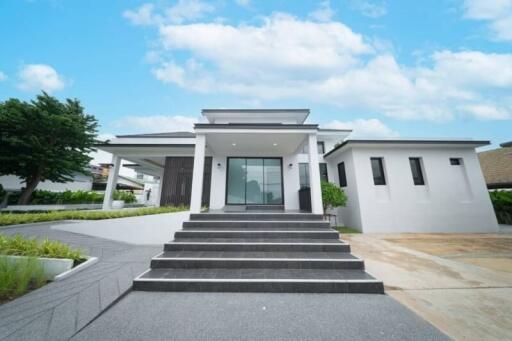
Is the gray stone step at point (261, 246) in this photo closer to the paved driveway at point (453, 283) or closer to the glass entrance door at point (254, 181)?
the paved driveway at point (453, 283)

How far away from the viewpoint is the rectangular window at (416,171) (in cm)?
864

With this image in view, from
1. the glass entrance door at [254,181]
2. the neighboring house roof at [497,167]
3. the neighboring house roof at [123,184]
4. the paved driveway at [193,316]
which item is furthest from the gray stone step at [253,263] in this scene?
the neighboring house roof at [497,167]

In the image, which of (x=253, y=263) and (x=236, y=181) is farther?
(x=236, y=181)

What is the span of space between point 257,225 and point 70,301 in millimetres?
3622

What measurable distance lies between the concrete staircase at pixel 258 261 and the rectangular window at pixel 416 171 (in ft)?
24.7

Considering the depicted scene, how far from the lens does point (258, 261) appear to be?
11.1 feet

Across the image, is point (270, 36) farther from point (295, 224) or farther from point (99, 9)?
point (295, 224)

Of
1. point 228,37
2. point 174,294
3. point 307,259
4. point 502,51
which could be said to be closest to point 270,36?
point 228,37

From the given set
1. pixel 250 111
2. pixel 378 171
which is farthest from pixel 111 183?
pixel 378 171

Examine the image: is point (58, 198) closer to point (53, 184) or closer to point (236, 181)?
point (53, 184)

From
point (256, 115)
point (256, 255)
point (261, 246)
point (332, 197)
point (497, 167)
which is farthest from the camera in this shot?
point (497, 167)

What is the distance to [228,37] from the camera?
918cm

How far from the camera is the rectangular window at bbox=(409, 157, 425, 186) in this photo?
8635mm

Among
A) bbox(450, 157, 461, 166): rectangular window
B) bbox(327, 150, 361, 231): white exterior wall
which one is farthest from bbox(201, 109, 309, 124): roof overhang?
bbox(450, 157, 461, 166): rectangular window
